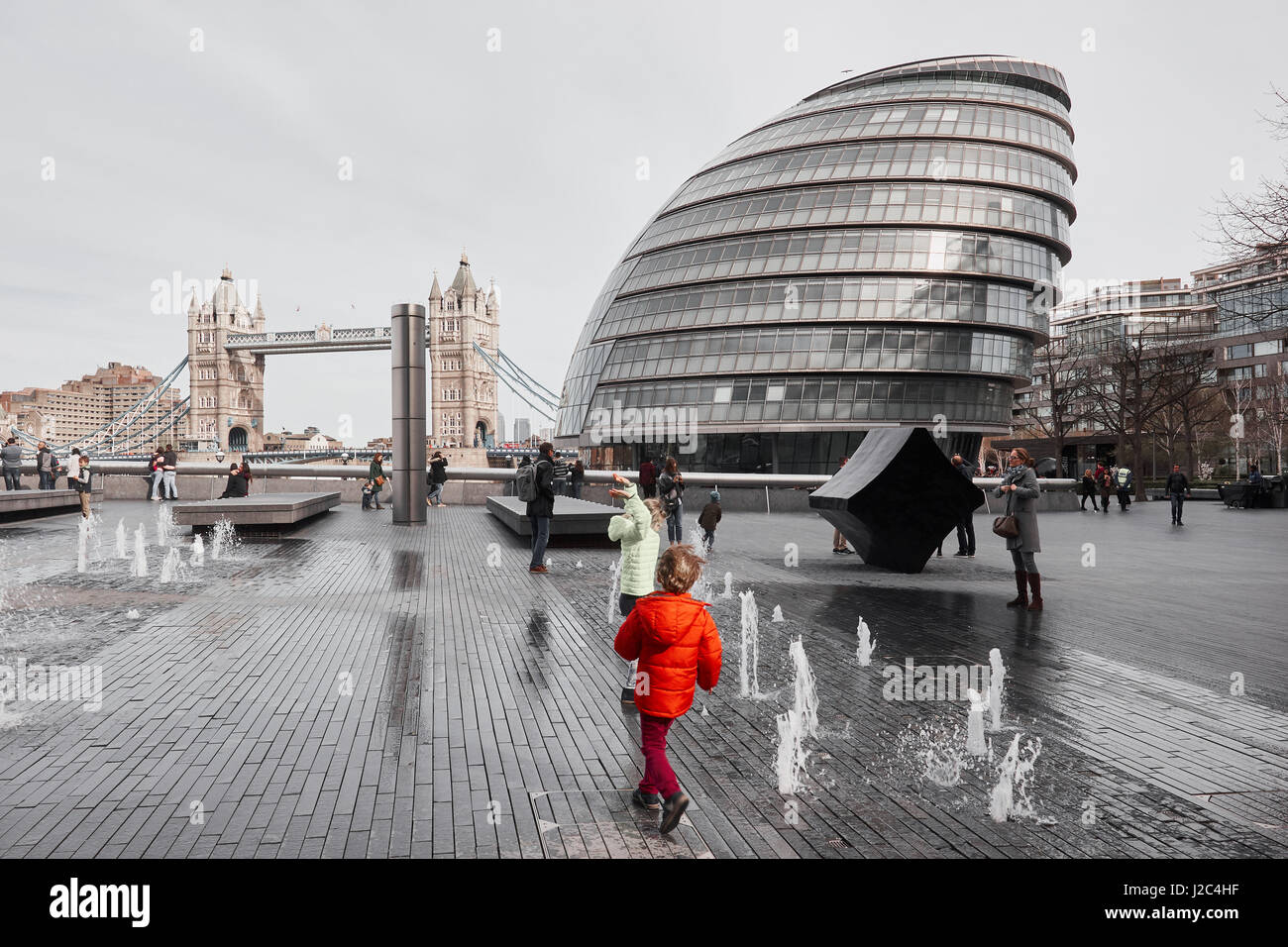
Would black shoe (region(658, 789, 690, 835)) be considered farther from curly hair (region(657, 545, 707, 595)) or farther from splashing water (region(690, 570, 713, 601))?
splashing water (region(690, 570, 713, 601))

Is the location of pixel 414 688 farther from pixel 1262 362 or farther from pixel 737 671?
pixel 1262 362

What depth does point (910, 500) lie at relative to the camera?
13.3m

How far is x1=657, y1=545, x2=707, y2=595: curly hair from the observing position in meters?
4.18

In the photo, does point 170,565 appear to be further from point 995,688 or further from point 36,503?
point 36,503

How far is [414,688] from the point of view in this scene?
6309 mm

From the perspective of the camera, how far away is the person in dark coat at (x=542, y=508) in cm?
1281

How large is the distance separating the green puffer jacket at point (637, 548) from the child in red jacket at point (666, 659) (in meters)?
2.25

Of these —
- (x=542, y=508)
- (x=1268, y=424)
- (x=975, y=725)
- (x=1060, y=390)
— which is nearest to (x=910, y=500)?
(x=542, y=508)

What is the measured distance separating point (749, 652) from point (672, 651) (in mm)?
3847

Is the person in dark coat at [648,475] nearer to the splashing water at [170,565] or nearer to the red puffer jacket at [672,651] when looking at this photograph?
the splashing water at [170,565]

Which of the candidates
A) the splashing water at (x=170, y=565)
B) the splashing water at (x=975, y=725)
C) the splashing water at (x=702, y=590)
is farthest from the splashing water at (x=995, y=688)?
the splashing water at (x=170, y=565)
